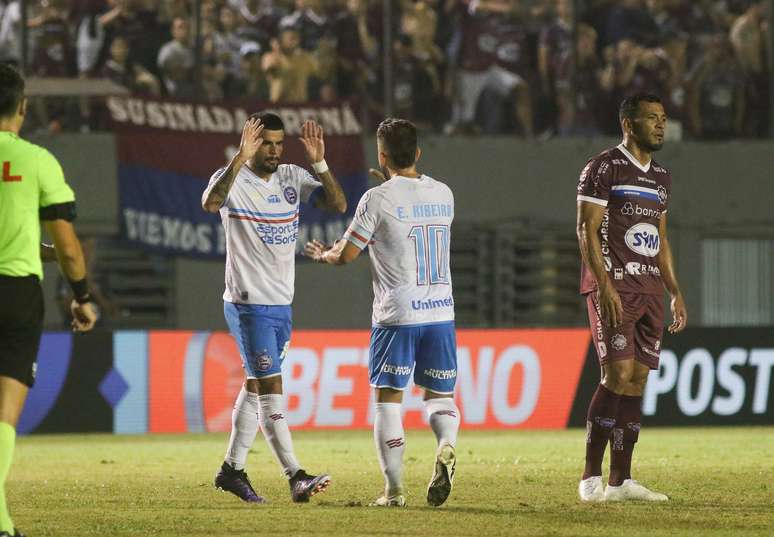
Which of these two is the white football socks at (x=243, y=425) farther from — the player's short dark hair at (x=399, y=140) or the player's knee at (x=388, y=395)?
the player's short dark hair at (x=399, y=140)

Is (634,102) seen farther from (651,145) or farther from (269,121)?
(269,121)

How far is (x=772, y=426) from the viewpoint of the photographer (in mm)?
18297

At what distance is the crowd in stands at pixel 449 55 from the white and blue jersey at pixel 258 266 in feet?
33.5

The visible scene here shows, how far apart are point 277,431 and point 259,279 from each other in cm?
92

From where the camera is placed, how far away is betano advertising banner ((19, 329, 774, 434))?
17.7m

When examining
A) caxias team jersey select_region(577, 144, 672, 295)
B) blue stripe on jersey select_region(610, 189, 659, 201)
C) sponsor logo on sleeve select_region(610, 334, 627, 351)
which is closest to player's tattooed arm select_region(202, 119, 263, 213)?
caxias team jersey select_region(577, 144, 672, 295)

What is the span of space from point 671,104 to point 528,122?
76.6 inches

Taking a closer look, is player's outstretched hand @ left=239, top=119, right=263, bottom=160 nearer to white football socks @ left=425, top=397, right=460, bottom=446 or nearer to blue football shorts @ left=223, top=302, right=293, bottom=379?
blue football shorts @ left=223, top=302, right=293, bottom=379

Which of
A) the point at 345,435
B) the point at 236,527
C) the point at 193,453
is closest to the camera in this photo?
the point at 236,527

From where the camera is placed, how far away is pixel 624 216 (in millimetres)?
9508

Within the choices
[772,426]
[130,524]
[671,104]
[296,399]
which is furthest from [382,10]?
[130,524]

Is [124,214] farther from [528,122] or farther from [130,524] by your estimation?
[130,524]

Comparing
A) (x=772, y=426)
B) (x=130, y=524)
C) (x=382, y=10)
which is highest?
(x=382, y=10)

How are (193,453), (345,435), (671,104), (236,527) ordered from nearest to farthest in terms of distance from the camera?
(236,527) → (193,453) → (345,435) → (671,104)
